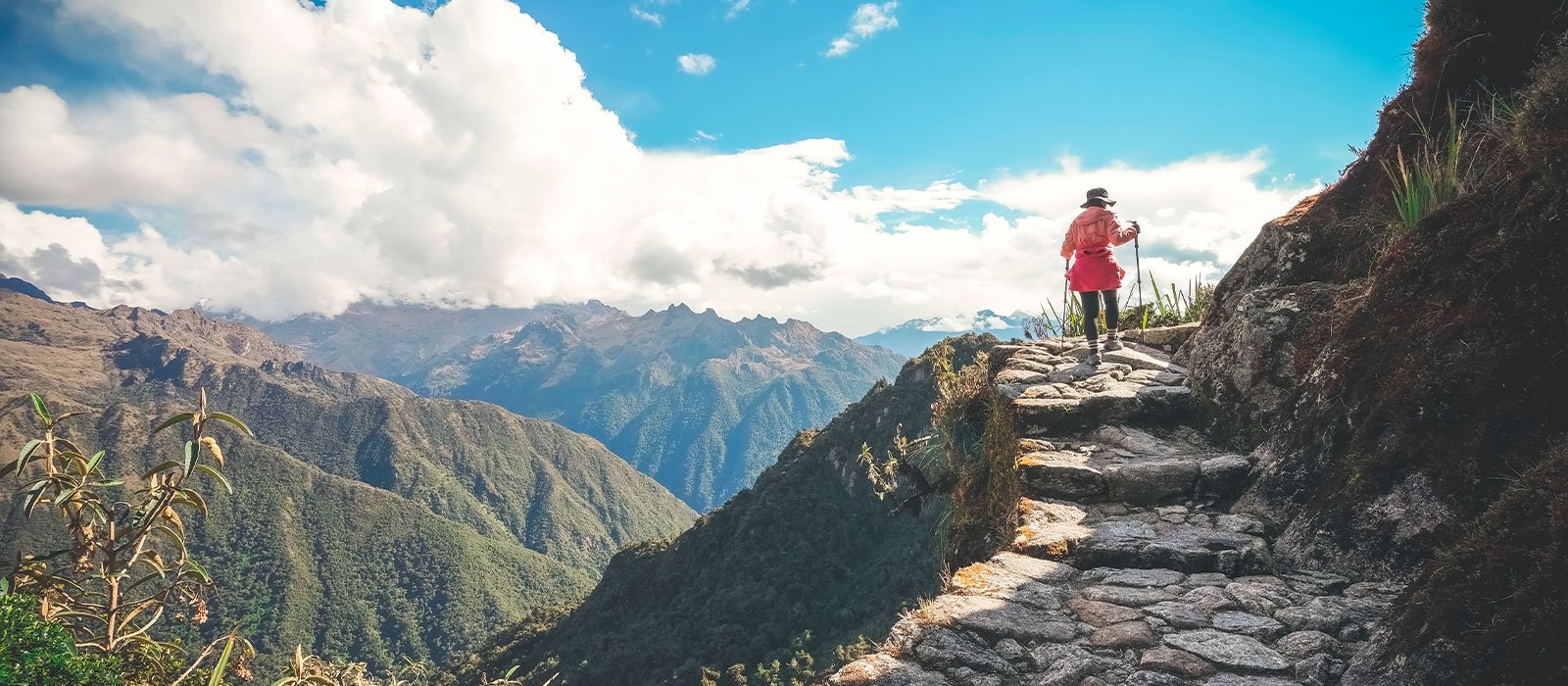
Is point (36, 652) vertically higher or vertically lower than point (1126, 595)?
higher

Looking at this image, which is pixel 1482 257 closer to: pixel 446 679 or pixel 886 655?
pixel 886 655

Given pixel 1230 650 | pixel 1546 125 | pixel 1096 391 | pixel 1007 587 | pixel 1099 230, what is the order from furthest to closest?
1. pixel 1099 230
2. pixel 1096 391
3. pixel 1007 587
4. pixel 1546 125
5. pixel 1230 650

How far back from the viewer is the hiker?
956 cm

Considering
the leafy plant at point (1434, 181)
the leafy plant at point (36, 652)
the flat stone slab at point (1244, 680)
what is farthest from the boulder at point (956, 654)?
the leafy plant at point (1434, 181)

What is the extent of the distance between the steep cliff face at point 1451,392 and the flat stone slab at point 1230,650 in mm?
407

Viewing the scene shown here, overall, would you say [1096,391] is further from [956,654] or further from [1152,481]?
[956,654]

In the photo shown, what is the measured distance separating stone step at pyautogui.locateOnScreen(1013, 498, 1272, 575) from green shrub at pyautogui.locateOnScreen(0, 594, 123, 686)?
5.09 meters

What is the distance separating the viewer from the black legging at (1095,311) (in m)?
9.48

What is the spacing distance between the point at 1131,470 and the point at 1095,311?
4.15 metres

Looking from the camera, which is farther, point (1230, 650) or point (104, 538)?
point (1230, 650)

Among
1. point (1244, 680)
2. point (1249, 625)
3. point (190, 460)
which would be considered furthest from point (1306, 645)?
point (190, 460)

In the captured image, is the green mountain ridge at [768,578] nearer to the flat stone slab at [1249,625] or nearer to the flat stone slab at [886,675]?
the flat stone slab at [1249,625]

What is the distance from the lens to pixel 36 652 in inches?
81.5

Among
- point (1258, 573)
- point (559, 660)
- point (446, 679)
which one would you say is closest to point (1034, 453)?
point (1258, 573)
